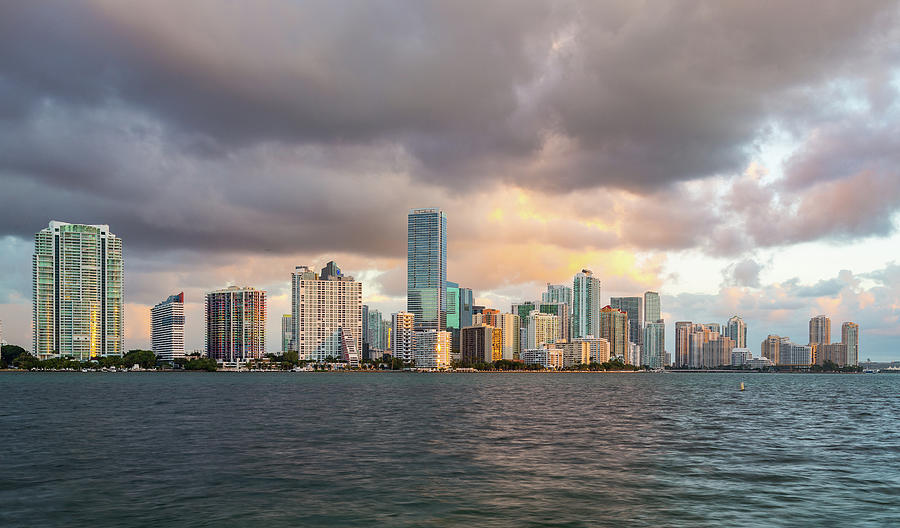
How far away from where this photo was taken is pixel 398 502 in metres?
38.6

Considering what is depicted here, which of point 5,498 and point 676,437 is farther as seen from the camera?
point 676,437

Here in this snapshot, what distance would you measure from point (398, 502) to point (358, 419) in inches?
2199

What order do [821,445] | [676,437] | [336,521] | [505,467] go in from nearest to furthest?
[336,521]
[505,467]
[821,445]
[676,437]

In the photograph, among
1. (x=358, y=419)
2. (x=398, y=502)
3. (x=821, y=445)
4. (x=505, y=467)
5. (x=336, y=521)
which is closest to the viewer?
(x=336, y=521)

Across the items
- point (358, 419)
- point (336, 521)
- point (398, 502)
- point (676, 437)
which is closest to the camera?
point (336, 521)

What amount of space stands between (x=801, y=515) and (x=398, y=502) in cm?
2162

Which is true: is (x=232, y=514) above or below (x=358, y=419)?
above

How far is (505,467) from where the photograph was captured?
165 ft

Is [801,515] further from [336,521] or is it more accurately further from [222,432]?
[222,432]

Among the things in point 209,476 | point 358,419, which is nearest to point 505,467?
point 209,476

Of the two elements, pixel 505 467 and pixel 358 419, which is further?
pixel 358 419

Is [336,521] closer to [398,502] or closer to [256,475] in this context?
[398,502]

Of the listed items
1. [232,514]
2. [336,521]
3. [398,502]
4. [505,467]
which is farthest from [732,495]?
[232,514]

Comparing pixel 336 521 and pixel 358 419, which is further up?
pixel 336 521
